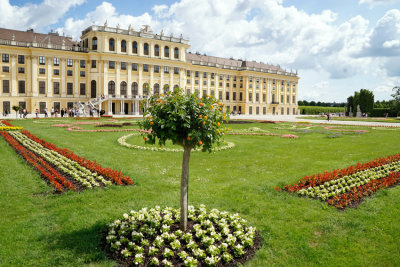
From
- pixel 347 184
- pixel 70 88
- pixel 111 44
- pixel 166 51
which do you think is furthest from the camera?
pixel 166 51

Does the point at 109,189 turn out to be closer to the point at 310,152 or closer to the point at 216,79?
the point at 310,152

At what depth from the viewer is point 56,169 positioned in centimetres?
978

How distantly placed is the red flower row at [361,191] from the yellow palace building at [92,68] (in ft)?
115

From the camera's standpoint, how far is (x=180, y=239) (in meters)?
5.17

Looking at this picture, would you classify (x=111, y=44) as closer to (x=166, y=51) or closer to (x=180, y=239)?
(x=166, y=51)

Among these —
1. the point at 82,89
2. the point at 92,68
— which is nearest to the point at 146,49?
the point at 92,68

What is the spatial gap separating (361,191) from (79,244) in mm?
7090

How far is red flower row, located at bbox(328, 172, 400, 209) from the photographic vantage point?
22.9ft

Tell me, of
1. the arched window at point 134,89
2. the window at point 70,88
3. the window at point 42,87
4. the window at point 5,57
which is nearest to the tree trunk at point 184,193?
the window at point 42,87

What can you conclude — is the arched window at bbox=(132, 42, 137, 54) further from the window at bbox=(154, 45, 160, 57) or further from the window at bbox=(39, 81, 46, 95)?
the window at bbox=(39, 81, 46, 95)

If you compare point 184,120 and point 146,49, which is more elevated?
point 146,49

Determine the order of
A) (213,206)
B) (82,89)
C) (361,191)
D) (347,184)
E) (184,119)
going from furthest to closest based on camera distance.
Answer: (82,89) → (347,184) → (361,191) → (213,206) → (184,119)

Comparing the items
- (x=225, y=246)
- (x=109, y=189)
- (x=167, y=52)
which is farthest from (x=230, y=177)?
(x=167, y=52)

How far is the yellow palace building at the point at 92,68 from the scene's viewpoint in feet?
169
